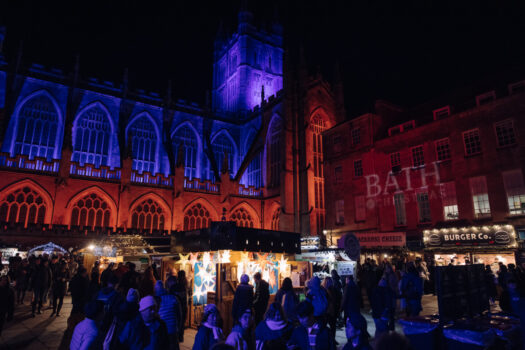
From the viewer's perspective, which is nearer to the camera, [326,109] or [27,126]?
[27,126]

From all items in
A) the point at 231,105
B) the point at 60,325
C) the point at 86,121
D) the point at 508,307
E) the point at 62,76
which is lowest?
the point at 60,325

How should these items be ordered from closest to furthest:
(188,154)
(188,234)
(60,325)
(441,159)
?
1. (60,325)
2. (188,234)
3. (441,159)
4. (188,154)

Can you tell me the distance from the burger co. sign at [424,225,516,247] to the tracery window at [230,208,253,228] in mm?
16084

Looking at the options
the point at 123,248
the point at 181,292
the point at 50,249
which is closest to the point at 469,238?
the point at 181,292

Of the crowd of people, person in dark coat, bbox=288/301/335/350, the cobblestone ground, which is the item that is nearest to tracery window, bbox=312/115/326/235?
the cobblestone ground

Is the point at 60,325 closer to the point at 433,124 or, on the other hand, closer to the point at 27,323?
the point at 27,323

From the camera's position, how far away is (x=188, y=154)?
116 feet

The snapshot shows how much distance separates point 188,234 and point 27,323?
5.43m

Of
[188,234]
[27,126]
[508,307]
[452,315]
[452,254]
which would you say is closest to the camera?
[452,315]

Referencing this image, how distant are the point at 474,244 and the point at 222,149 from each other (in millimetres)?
26001

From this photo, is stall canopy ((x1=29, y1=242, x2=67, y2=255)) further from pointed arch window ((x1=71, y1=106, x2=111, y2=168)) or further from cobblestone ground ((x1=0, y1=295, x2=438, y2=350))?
pointed arch window ((x1=71, y1=106, x2=111, y2=168))

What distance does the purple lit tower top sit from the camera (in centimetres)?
4341

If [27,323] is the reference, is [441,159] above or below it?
above

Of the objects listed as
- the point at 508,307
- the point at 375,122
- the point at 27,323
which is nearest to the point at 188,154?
the point at 375,122
